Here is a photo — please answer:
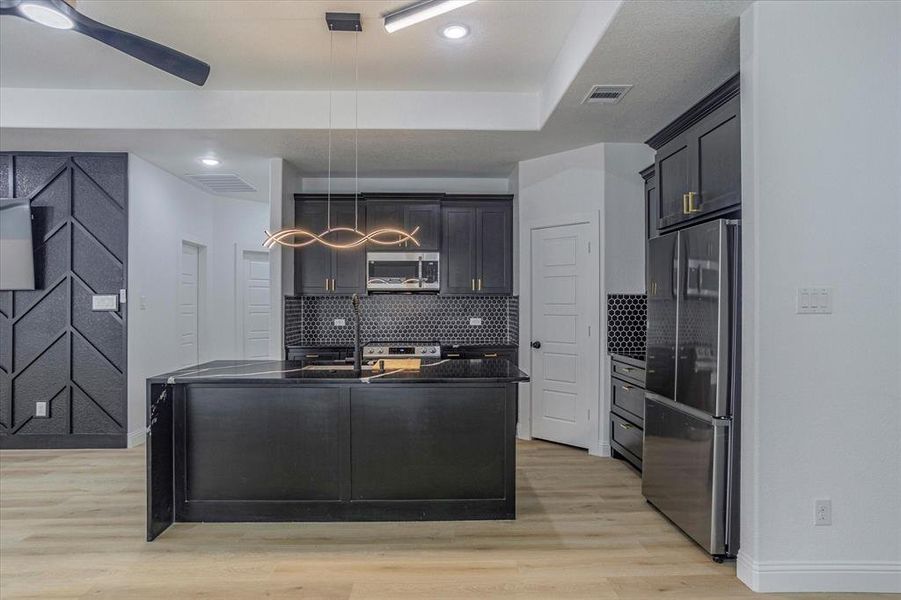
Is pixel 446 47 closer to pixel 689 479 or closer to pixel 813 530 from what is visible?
pixel 689 479

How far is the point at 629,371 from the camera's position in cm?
419

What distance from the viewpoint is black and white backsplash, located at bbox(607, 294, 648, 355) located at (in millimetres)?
4617

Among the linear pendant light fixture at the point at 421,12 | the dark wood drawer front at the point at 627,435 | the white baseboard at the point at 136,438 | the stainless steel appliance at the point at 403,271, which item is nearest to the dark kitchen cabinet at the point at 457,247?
the stainless steel appliance at the point at 403,271

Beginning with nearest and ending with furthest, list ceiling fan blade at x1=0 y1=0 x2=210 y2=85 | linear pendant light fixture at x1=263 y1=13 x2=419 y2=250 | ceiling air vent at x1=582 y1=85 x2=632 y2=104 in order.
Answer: ceiling fan blade at x1=0 y1=0 x2=210 y2=85 → linear pendant light fixture at x1=263 y1=13 x2=419 y2=250 → ceiling air vent at x1=582 y1=85 x2=632 y2=104

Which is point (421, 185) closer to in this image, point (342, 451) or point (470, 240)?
point (470, 240)

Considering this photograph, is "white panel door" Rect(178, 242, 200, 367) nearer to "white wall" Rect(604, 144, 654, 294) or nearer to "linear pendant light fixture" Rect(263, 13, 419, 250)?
"linear pendant light fixture" Rect(263, 13, 419, 250)

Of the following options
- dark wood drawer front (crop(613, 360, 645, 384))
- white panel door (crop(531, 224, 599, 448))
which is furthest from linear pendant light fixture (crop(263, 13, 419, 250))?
dark wood drawer front (crop(613, 360, 645, 384))

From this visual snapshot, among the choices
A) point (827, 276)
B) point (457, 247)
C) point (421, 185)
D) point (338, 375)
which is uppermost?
point (421, 185)

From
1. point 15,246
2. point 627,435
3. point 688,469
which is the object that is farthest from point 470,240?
point 15,246

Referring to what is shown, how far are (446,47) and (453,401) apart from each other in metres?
2.24

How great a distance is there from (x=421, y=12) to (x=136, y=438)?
4.47 meters

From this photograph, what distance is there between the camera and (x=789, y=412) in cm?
242

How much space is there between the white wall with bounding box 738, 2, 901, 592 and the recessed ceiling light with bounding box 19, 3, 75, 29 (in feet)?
9.72

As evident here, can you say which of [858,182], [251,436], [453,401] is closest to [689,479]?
[453,401]
